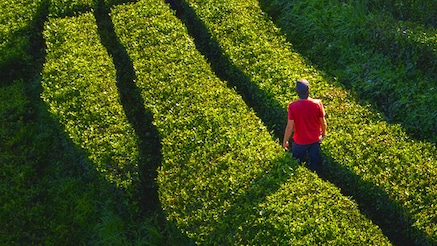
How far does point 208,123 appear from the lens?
32.1 ft

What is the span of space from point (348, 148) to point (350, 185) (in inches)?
25.3

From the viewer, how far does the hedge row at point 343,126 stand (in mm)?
8320

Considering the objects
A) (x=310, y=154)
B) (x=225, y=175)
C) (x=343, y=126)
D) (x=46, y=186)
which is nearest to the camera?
(x=225, y=175)

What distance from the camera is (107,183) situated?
9508mm

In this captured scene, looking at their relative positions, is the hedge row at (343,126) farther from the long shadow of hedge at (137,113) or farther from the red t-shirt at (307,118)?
the long shadow of hedge at (137,113)

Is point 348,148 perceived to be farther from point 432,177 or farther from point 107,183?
point 107,183

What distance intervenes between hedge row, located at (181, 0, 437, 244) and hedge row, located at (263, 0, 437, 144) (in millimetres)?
357

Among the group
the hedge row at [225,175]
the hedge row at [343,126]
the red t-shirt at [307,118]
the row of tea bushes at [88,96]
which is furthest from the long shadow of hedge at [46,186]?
the hedge row at [343,126]

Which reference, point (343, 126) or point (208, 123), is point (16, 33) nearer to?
point (208, 123)

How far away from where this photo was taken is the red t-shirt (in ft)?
28.3

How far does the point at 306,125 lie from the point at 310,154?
0.69m

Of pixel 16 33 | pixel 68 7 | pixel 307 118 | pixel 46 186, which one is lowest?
pixel 307 118

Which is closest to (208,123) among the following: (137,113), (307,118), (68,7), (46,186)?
(137,113)

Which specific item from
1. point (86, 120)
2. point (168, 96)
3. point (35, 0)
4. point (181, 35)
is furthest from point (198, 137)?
point (35, 0)
